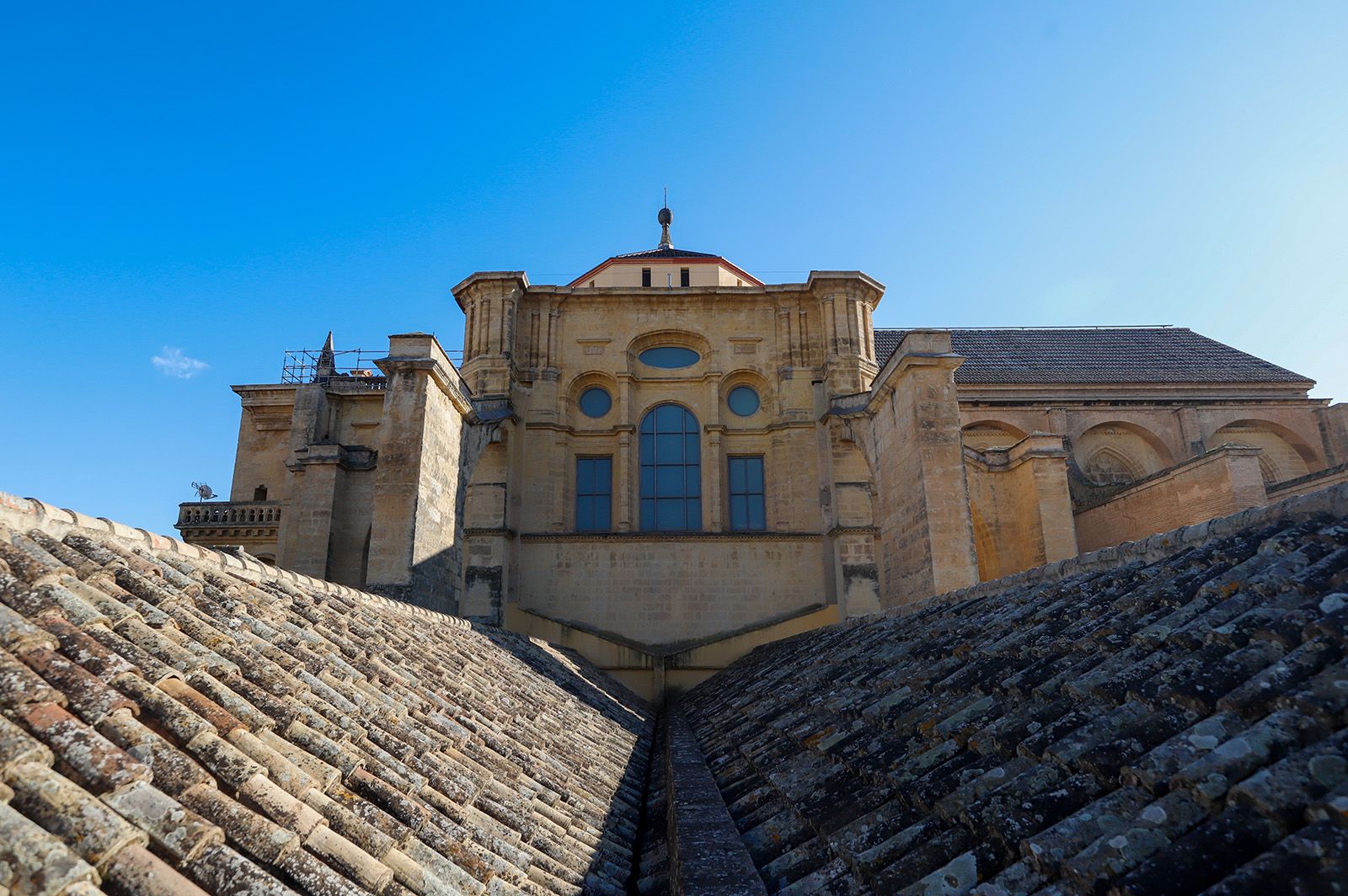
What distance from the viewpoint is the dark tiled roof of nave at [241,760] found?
1.82 metres

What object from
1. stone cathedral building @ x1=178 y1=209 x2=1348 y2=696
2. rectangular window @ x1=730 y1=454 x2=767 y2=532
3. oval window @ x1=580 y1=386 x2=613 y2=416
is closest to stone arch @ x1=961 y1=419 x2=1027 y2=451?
stone cathedral building @ x1=178 y1=209 x2=1348 y2=696

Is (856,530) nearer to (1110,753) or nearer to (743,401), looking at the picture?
(743,401)

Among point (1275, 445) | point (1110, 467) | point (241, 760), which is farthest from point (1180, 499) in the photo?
point (241, 760)

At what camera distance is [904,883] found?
2.05 m

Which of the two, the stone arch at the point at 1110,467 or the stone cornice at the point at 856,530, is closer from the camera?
the stone cornice at the point at 856,530

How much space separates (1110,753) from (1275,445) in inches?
1123

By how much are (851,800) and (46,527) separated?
338 centimetres

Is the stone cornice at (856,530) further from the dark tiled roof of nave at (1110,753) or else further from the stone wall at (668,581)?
the dark tiled roof of nave at (1110,753)

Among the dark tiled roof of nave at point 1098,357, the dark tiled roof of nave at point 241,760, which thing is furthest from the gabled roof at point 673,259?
the dark tiled roof of nave at point 241,760

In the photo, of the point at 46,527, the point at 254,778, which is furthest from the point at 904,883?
the point at 46,527

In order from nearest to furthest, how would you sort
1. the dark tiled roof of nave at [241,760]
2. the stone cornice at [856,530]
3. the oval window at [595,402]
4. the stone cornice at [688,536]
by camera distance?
1. the dark tiled roof of nave at [241,760]
2. the stone cornice at [856,530]
3. the stone cornice at [688,536]
4. the oval window at [595,402]

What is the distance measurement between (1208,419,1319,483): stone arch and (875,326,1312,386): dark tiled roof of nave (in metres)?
1.77

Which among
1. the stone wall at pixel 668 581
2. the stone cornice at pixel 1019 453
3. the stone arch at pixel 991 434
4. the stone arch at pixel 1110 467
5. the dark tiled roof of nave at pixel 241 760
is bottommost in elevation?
the dark tiled roof of nave at pixel 241 760

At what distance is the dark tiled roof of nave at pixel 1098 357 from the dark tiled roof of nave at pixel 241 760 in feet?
72.0
